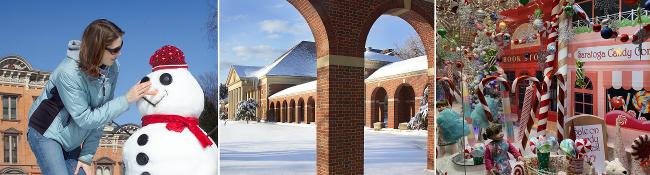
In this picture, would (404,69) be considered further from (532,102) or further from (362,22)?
(532,102)

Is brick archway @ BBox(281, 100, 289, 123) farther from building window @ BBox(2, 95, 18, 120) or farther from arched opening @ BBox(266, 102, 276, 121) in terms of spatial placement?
building window @ BBox(2, 95, 18, 120)

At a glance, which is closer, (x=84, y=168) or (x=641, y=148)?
(x=84, y=168)

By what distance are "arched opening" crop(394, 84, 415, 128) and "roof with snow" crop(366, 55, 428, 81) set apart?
0.59ft

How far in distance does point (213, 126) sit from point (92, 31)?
2.79 ft

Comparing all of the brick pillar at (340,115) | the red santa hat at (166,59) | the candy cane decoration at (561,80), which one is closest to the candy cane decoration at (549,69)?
the candy cane decoration at (561,80)

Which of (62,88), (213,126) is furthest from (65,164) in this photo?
(213,126)

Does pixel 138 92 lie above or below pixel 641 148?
above

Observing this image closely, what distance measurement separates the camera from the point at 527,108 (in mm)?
3127

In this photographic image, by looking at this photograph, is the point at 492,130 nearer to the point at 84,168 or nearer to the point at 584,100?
the point at 584,100

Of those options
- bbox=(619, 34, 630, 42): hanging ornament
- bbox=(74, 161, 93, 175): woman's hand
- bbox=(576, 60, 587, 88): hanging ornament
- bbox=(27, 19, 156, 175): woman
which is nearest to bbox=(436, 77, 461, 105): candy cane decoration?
bbox=(576, 60, 587, 88): hanging ornament

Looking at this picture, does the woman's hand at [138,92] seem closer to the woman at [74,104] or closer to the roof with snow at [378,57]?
the woman at [74,104]

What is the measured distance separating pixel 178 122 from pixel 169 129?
2.1 inches

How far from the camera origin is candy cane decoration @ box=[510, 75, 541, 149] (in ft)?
10.1

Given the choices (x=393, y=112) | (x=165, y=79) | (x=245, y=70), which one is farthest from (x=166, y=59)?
(x=393, y=112)
